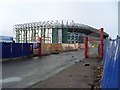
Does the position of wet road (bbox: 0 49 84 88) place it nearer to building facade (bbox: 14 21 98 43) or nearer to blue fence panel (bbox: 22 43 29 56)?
blue fence panel (bbox: 22 43 29 56)

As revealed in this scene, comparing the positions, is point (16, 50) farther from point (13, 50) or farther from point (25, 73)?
point (25, 73)

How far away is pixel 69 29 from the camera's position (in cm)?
7419

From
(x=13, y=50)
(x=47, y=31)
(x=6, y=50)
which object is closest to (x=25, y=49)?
(x=13, y=50)

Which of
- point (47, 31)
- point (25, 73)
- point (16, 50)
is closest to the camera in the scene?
point (25, 73)

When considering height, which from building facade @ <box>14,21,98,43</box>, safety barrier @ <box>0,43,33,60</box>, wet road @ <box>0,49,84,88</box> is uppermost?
building facade @ <box>14,21,98,43</box>

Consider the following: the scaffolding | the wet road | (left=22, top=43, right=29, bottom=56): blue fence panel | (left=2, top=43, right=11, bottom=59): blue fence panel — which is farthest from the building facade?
the wet road

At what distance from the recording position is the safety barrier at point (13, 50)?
75.9 ft

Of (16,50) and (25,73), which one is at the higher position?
(16,50)

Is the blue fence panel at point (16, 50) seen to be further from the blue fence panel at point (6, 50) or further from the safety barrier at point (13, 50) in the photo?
the blue fence panel at point (6, 50)

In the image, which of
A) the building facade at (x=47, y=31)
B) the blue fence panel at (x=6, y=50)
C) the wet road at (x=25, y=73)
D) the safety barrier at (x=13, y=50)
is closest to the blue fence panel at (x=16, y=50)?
the safety barrier at (x=13, y=50)

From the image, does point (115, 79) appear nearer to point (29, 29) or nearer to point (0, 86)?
point (0, 86)

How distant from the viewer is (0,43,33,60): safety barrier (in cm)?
2312

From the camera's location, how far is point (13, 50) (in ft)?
81.6

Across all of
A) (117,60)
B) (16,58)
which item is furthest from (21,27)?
(117,60)
